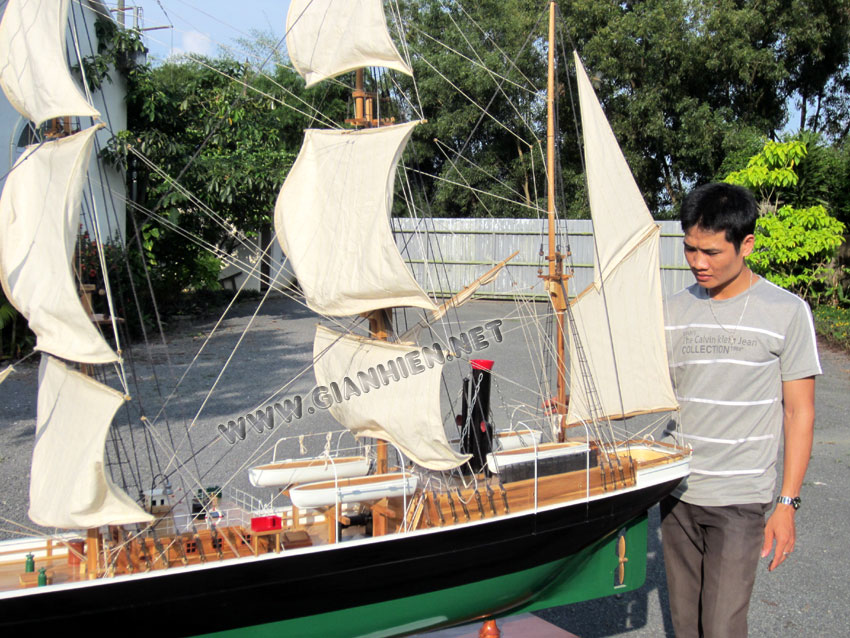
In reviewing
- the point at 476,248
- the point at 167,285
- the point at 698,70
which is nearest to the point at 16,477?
the point at 167,285

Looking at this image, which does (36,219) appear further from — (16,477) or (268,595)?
(16,477)

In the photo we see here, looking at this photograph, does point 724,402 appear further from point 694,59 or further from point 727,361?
point 694,59

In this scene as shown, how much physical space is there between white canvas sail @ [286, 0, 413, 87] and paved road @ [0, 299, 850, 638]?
2144 mm

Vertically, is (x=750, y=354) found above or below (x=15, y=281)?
below

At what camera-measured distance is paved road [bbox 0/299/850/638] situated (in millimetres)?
5117

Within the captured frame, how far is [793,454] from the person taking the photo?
2998 mm

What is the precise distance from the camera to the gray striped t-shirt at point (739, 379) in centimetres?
305

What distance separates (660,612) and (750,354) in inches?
114

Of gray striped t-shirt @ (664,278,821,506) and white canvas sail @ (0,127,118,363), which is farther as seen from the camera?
white canvas sail @ (0,127,118,363)

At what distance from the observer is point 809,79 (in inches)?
904

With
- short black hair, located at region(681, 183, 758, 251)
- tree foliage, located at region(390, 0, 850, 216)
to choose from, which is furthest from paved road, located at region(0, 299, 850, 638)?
tree foliage, located at region(390, 0, 850, 216)

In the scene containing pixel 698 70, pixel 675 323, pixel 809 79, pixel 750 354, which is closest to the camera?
pixel 750 354

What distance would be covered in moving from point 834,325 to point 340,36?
13489 millimetres

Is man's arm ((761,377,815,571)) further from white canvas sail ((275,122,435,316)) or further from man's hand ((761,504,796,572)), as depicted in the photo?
white canvas sail ((275,122,435,316))
